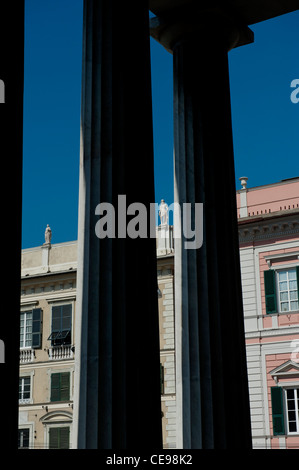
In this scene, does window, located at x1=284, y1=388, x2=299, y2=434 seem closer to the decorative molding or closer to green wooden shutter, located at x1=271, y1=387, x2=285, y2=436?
green wooden shutter, located at x1=271, y1=387, x2=285, y2=436

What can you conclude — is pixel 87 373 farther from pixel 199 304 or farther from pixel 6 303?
pixel 199 304

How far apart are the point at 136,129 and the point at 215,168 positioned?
3.68 meters

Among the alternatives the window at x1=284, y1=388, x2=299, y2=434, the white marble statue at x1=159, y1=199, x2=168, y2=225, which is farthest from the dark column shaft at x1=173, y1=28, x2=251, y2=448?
the white marble statue at x1=159, y1=199, x2=168, y2=225

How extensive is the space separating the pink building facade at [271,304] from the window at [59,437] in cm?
1466

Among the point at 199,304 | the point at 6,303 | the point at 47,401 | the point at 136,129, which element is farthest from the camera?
the point at 47,401

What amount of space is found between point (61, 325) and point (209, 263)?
40.3 meters

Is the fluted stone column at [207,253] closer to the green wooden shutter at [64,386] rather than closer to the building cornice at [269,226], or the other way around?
the building cornice at [269,226]

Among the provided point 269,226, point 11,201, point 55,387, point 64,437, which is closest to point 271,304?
point 269,226

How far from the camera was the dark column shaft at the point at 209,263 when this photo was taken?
42.8ft

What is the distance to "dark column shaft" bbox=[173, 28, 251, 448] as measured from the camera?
13.0 m

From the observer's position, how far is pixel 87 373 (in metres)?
10.2

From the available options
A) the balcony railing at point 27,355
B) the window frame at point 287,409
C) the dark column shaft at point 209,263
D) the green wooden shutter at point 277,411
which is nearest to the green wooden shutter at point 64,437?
the balcony railing at point 27,355

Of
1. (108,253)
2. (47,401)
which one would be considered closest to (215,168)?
(108,253)

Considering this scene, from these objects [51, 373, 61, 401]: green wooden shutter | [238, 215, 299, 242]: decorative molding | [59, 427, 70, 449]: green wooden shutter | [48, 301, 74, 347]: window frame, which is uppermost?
[238, 215, 299, 242]: decorative molding
